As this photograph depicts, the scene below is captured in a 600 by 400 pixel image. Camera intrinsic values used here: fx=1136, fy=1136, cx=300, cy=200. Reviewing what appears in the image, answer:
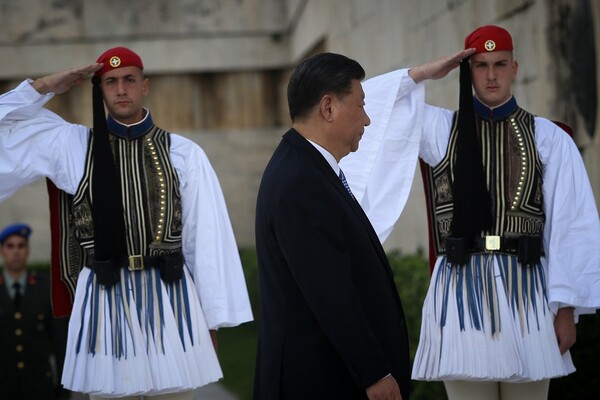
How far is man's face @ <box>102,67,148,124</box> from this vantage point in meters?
Answer: 5.45

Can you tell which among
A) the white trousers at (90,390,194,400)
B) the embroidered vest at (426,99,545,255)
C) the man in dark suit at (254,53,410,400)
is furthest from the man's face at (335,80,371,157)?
the white trousers at (90,390,194,400)

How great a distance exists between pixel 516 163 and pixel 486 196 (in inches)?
8.5

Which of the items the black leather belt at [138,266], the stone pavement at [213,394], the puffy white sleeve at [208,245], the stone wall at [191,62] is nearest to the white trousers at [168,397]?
the puffy white sleeve at [208,245]

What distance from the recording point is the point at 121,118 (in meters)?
5.50

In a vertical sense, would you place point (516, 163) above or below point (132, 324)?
above

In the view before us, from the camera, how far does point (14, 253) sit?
27.5 feet

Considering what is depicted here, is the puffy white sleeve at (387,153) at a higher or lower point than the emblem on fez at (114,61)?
lower

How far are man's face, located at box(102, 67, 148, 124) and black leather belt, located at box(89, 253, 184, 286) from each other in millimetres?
689

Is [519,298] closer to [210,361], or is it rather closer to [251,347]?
[210,361]

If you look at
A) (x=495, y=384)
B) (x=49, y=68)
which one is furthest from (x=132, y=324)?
(x=49, y=68)

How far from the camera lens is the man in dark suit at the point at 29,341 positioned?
8.01 m

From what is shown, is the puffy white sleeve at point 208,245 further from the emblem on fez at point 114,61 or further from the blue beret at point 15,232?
the blue beret at point 15,232

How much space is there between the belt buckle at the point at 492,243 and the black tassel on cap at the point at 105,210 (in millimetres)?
1682

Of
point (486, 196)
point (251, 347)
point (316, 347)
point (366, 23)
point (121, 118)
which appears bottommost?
point (251, 347)
